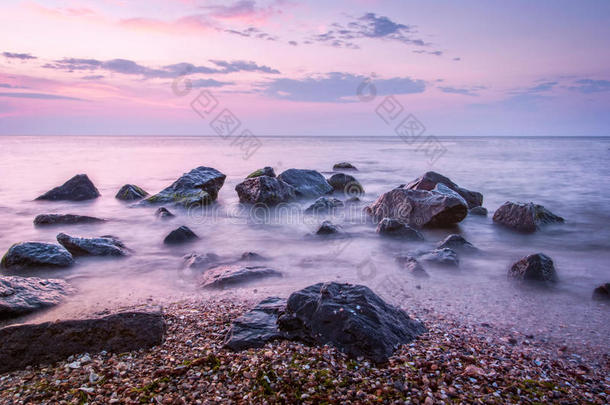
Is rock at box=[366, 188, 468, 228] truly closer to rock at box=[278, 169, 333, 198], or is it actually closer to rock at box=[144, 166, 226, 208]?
rock at box=[278, 169, 333, 198]

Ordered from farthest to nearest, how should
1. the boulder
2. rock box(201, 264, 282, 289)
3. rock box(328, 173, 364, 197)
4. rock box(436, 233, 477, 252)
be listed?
rock box(328, 173, 364, 197), rock box(436, 233, 477, 252), the boulder, rock box(201, 264, 282, 289)

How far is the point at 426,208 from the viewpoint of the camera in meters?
8.16

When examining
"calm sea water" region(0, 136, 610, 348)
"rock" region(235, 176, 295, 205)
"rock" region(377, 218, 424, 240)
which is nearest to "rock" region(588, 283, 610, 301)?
"calm sea water" region(0, 136, 610, 348)

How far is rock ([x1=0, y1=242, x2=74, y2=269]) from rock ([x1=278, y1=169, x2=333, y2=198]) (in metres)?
7.35

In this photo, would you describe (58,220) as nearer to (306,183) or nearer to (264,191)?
(264,191)

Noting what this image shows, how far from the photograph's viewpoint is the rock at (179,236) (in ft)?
23.4

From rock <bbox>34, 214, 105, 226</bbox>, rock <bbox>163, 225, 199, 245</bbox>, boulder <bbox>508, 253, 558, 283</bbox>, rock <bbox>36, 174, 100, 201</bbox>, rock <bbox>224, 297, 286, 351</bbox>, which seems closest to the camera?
rock <bbox>224, 297, 286, 351</bbox>

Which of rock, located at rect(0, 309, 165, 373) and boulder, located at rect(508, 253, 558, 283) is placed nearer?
rock, located at rect(0, 309, 165, 373)

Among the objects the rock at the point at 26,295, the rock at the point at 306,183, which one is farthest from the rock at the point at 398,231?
the rock at the point at 26,295

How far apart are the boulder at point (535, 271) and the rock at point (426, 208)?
9.08 feet

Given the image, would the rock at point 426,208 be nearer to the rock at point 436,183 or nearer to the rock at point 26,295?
the rock at point 436,183

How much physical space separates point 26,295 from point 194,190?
282 inches

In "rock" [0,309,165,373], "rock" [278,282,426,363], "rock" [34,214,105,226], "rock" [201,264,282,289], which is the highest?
"rock" [278,282,426,363]

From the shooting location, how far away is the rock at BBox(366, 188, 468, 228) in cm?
801
